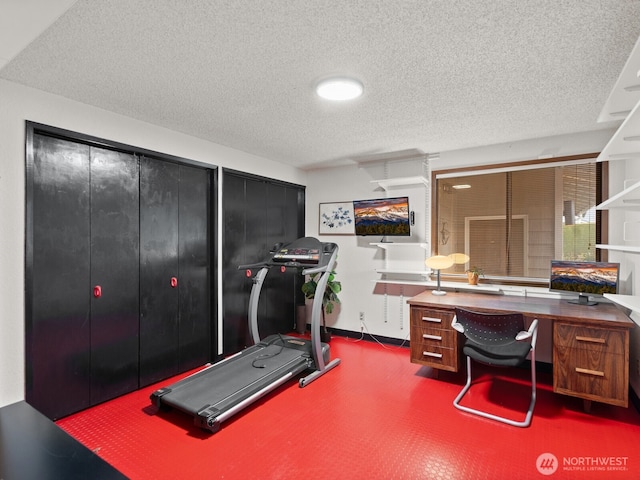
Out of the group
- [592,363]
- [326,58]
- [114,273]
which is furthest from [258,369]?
[592,363]

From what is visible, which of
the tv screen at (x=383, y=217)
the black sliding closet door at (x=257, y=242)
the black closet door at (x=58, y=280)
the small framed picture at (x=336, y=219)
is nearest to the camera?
the black closet door at (x=58, y=280)

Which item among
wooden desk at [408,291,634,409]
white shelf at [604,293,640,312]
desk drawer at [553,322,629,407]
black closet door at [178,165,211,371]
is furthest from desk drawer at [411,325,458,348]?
black closet door at [178,165,211,371]

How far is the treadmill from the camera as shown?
255 cm

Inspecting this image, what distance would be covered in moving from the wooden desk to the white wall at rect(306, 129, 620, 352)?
1.18 meters

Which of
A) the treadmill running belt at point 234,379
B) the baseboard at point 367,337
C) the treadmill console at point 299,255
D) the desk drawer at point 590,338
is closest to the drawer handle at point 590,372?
the desk drawer at point 590,338

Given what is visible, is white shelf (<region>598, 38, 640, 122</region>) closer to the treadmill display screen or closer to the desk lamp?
the desk lamp

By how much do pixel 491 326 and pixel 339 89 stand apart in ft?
7.27

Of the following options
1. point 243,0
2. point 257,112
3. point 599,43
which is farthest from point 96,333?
point 599,43

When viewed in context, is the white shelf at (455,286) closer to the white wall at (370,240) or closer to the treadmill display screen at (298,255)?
the white wall at (370,240)

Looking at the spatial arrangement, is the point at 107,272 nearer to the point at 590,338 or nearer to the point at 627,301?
the point at 627,301

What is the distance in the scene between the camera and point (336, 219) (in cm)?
507

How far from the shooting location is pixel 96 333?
2820 mm

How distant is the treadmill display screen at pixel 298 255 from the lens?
12.3 feet

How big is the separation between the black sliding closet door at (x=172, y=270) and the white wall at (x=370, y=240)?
1985 mm
